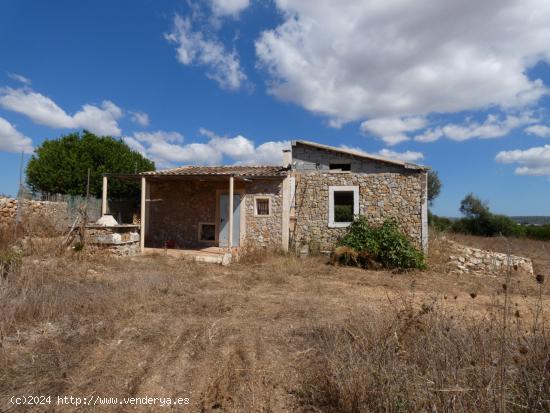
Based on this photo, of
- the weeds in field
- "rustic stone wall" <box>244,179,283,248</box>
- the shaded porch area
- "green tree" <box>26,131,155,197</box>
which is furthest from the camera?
"green tree" <box>26,131,155,197</box>

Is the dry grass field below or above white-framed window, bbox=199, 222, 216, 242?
below

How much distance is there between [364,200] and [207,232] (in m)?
6.14

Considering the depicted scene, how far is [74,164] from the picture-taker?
59.0 feet

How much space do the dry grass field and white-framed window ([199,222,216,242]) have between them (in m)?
6.38

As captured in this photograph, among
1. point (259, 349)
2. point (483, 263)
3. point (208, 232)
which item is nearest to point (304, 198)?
point (208, 232)

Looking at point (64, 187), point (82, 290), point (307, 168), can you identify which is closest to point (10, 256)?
point (82, 290)

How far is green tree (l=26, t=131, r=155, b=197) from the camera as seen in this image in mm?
17875

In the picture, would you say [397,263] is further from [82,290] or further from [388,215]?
[82,290]

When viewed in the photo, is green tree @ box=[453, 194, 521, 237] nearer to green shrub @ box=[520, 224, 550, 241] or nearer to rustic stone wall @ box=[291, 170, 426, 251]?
green shrub @ box=[520, 224, 550, 241]

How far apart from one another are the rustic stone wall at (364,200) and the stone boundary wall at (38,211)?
29.4ft

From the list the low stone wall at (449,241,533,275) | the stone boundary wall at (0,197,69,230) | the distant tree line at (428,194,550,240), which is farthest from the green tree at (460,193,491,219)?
the stone boundary wall at (0,197,69,230)

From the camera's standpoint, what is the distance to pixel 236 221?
12383mm

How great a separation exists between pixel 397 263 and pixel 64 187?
17153 millimetres

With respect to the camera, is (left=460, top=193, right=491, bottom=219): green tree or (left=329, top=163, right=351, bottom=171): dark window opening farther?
(left=460, top=193, right=491, bottom=219): green tree
